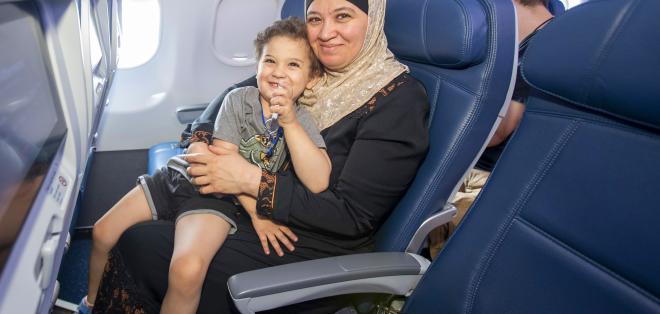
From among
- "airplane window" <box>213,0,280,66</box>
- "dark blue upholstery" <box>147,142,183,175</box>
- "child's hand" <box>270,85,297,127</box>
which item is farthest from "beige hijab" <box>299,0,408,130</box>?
"airplane window" <box>213,0,280,66</box>

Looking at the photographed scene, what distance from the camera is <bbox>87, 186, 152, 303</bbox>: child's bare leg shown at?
1.39 metres

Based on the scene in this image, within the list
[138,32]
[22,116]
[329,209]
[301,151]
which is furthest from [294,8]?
[22,116]

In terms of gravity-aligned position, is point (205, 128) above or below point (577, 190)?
below

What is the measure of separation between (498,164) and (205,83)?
214 centimetres

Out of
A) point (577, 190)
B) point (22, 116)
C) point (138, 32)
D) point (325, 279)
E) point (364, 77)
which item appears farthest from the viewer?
point (138, 32)

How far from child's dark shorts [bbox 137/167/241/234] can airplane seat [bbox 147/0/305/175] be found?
2.04ft

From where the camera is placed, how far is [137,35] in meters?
2.51

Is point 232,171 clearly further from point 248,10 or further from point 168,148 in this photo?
point 248,10

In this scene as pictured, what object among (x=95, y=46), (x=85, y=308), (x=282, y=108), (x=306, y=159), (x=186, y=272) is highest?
(x=95, y=46)

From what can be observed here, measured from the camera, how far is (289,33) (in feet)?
4.65

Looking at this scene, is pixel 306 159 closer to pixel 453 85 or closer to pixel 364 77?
pixel 364 77

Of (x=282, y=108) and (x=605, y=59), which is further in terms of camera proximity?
(x=282, y=108)

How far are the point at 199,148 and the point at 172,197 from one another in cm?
23

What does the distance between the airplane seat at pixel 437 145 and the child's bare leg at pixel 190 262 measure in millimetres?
214
